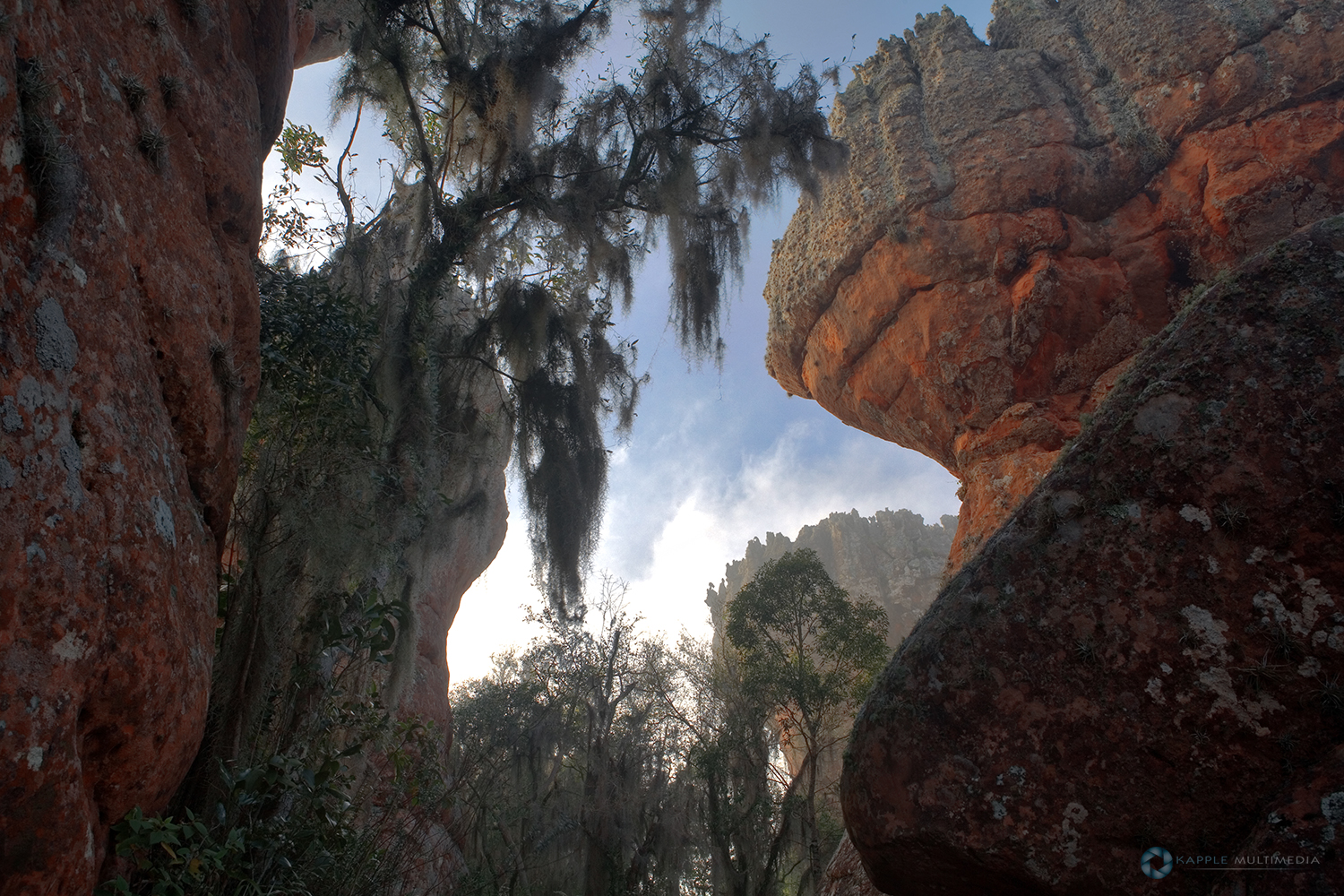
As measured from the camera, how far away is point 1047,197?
13.7 m

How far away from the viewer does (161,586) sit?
3166 mm

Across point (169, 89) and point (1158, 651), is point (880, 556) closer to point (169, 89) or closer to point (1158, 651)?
point (1158, 651)

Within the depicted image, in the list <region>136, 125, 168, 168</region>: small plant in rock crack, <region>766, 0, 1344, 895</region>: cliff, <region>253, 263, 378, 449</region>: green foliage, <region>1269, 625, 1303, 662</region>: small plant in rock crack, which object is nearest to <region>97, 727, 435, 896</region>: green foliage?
<region>253, 263, 378, 449</region>: green foliage

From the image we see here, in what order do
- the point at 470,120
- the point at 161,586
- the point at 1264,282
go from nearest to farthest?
the point at 161,586, the point at 1264,282, the point at 470,120

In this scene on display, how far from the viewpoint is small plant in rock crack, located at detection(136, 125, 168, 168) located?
3.93 metres

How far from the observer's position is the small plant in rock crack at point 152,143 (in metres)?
3.93

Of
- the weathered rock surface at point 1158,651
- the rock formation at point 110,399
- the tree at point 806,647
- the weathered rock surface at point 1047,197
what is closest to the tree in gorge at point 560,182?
the rock formation at point 110,399

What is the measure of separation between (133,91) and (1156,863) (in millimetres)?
6666

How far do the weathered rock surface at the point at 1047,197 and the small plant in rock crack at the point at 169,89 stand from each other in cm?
1285

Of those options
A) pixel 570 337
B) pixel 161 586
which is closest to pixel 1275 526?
pixel 161 586

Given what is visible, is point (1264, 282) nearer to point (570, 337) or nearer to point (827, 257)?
point (570, 337)

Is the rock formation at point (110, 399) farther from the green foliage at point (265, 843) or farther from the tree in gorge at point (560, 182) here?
the tree in gorge at point (560, 182)

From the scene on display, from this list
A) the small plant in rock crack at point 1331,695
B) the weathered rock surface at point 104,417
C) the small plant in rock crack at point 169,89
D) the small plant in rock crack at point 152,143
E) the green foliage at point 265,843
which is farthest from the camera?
the small plant in rock crack at point 169,89

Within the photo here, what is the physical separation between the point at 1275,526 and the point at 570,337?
6.63 meters
